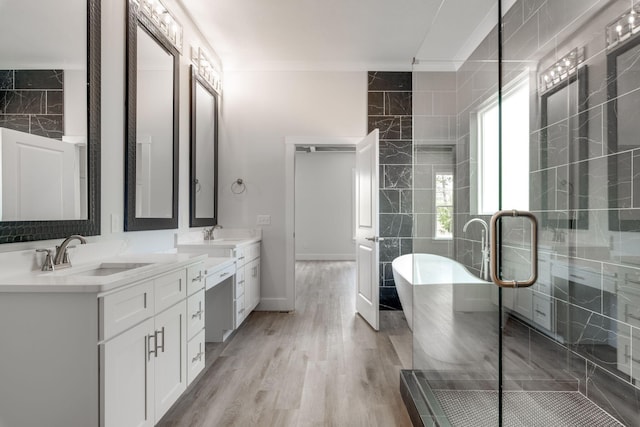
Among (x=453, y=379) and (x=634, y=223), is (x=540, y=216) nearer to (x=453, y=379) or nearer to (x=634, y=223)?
(x=634, y=223)

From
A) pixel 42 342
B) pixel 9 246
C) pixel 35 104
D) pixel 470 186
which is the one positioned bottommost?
pixel 42 342

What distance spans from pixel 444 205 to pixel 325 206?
6609mm

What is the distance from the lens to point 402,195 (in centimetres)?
406

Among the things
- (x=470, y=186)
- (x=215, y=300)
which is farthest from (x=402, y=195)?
(x=215, y=300)

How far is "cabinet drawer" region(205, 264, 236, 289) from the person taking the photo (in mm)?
2456

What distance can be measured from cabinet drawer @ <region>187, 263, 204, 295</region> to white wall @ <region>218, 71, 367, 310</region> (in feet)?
6.20

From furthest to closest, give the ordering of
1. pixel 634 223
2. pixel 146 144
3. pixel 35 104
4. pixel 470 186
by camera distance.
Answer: pixel 146 144 < pixel 470 186 < pixel 634 223 < pixel 35 104

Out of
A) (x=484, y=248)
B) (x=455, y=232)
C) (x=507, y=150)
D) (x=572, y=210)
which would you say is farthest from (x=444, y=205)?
(x=572, y=210)

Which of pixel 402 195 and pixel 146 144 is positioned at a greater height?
pixel 146 144

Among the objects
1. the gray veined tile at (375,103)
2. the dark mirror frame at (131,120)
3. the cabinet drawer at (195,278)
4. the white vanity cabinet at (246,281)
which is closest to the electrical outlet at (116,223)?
the dark mirror frame at (131,120)

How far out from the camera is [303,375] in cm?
243

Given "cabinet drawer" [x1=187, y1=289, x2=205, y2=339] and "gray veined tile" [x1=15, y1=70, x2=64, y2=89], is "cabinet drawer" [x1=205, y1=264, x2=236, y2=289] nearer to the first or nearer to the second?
"cabinet drawer" [x1=187, y1=289, x2=205, y2=339]

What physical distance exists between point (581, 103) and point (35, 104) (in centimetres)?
276

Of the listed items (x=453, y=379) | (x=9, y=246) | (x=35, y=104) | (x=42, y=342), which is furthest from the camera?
(x=453, y=379)
